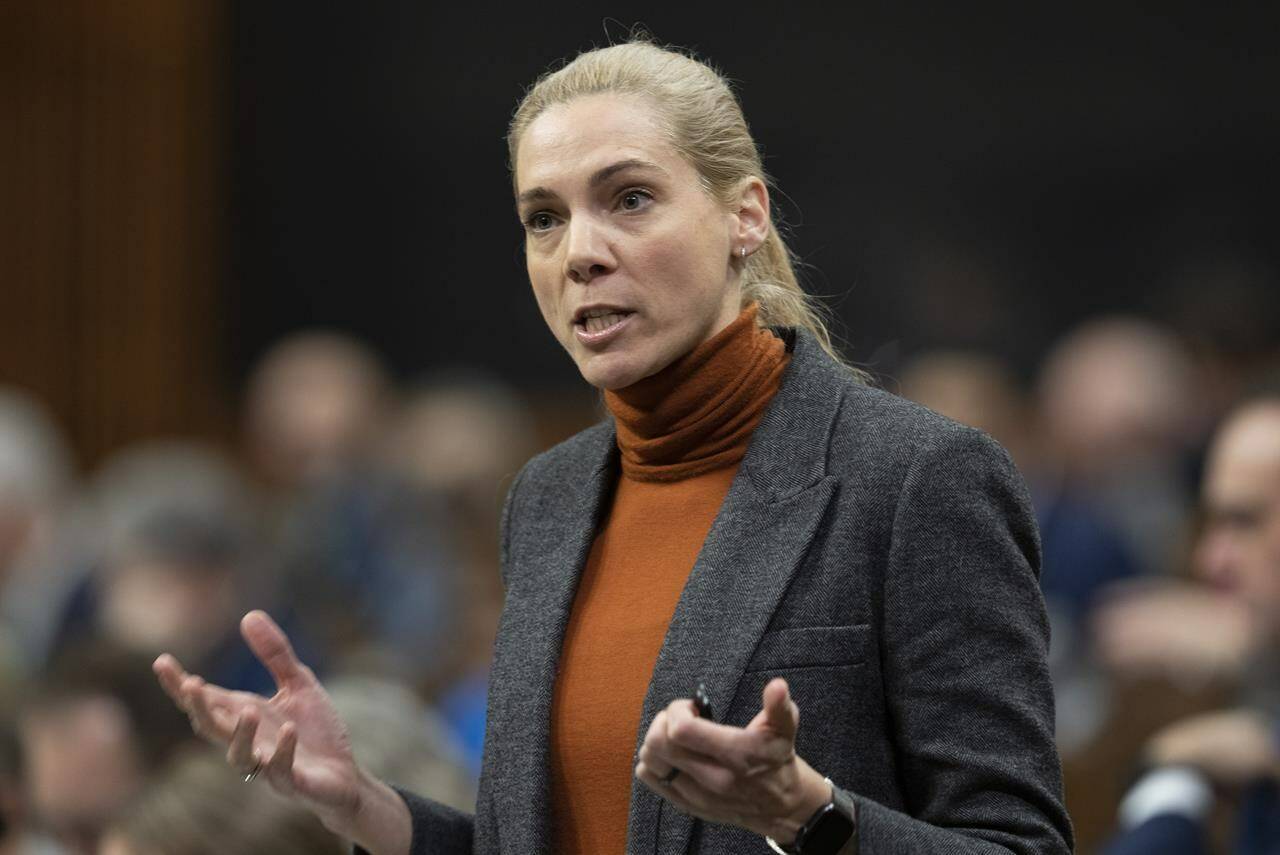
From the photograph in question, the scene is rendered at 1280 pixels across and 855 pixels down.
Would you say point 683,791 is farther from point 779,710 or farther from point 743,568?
point 743,568

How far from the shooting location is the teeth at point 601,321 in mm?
1897

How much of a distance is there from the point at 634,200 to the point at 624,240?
5cm

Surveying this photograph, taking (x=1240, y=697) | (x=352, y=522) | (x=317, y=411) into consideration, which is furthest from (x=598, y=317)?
(x=317, y=411)

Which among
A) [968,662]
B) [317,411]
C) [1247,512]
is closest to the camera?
[968,662]

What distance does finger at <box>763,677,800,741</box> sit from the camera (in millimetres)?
1442

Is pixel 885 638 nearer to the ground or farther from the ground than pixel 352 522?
farther from the ground

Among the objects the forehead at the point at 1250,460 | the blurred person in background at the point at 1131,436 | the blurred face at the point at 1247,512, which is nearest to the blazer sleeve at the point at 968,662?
the blurred face at the point at 1247,512

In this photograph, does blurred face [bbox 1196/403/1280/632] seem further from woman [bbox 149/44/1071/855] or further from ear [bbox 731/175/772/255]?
ear [bbox 731/175/772/255]

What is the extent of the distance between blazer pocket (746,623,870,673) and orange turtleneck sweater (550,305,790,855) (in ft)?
0.45

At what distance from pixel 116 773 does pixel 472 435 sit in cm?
348

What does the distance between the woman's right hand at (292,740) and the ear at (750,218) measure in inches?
24.2

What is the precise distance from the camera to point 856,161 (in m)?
7.68

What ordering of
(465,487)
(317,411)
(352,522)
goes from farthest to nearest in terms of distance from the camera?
(317,411)
(465,487)
(352,522)

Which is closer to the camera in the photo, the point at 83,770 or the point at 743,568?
the point at 743,568
